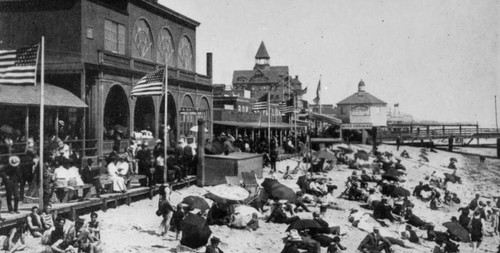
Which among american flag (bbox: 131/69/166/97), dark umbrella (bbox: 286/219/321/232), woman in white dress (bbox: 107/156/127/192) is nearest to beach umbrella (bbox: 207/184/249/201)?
dark umbrella (bbox: 286/219/321/232)

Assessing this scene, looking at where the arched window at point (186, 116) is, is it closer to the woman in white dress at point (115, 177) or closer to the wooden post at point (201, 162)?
the wooden post at point (201, 162)

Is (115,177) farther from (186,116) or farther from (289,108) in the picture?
(289,108)

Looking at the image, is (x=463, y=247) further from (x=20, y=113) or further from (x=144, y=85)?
(x=20, y=113)

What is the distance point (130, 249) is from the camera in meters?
12.7

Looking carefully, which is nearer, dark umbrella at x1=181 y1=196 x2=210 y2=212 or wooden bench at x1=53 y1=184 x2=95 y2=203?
dark umbrella at x1=181 y1=196 x2=210 y2=212

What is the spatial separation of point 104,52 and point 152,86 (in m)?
7.22

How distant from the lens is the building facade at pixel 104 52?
24.5 meters

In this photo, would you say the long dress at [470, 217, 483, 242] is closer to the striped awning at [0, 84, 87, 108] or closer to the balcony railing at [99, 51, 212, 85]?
the striped awning at [0, 84, 87, 108]

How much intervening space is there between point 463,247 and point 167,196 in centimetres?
1216

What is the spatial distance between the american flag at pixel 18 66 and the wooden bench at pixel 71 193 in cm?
404

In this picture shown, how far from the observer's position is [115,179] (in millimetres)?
17031

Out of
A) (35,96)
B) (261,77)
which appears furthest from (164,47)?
(261,77)

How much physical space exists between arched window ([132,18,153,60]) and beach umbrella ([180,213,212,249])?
65.5 ft

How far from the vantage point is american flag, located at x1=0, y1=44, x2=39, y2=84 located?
12766mm
